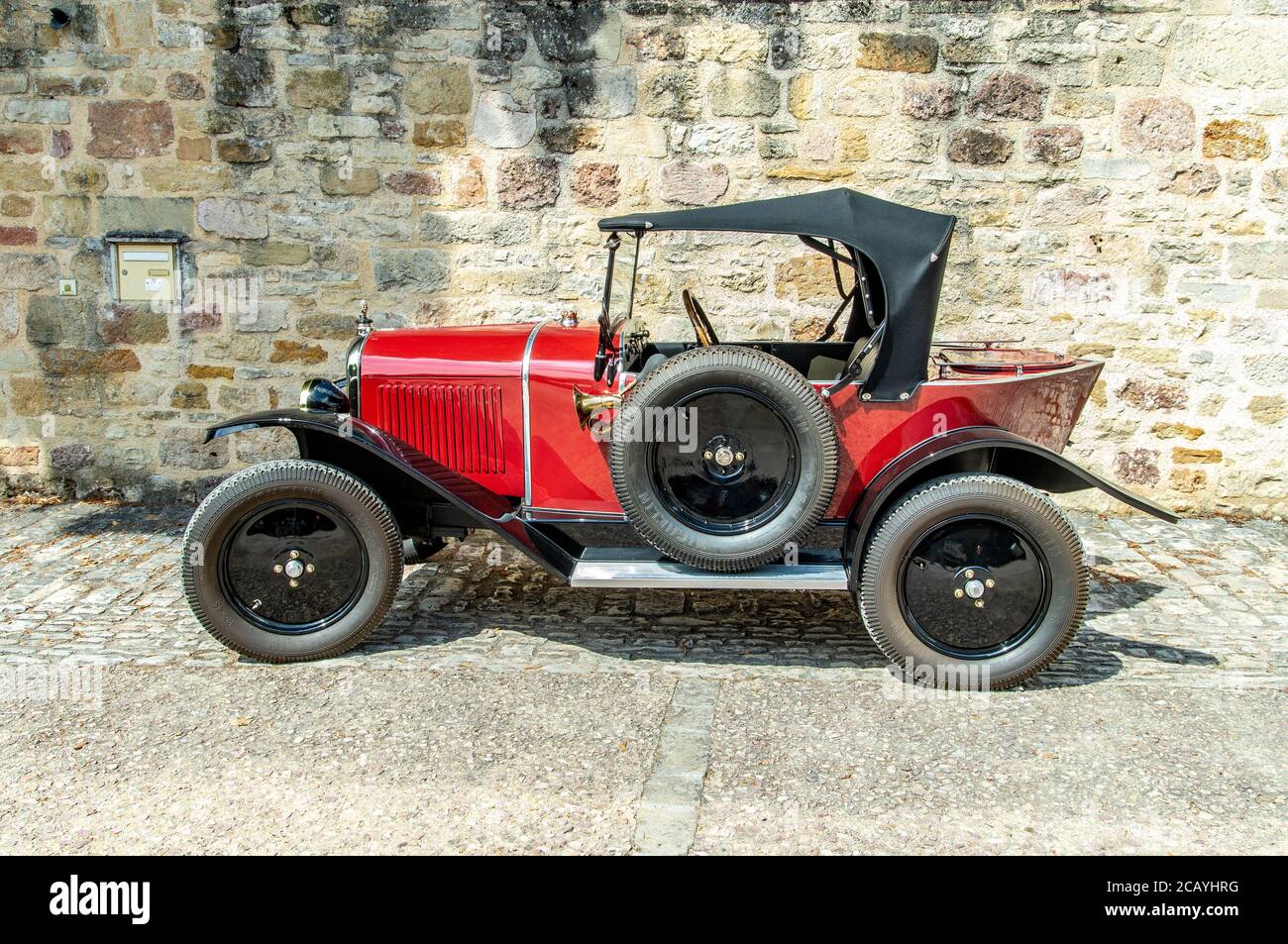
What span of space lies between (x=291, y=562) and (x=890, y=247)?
8.20 feet

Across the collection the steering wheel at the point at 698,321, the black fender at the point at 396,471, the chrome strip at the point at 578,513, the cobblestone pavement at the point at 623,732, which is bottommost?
the cobblestone pavement at the point at 623,732

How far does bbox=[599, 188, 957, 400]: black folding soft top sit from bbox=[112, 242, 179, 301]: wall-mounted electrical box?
373 cm

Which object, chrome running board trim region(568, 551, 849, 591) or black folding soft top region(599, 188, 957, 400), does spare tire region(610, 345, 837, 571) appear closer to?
chrome running board trim region(568, 551, 849, 591)

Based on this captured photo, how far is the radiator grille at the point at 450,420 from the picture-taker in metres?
4.44

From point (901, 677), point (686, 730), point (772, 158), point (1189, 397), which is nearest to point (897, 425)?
point (901, 677)

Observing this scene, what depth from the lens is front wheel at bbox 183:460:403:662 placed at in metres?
3.95

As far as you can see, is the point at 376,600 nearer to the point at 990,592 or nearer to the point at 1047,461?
the point at 990,592

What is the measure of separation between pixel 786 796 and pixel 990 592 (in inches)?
48.2

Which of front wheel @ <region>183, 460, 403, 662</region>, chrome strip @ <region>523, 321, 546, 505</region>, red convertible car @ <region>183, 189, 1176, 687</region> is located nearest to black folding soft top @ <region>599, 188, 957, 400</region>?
red convertible car @ <region>183, 189, 1176, 687</region>

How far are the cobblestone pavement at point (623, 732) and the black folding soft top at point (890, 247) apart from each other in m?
1.13

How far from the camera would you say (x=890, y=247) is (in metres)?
4.01

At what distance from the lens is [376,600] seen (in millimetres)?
4066

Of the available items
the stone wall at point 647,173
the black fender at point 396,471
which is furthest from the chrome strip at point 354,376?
the stone wall at point 647,173

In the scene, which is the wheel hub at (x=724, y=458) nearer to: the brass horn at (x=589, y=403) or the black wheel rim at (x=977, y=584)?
the brass horn at (x=589, y=403)
